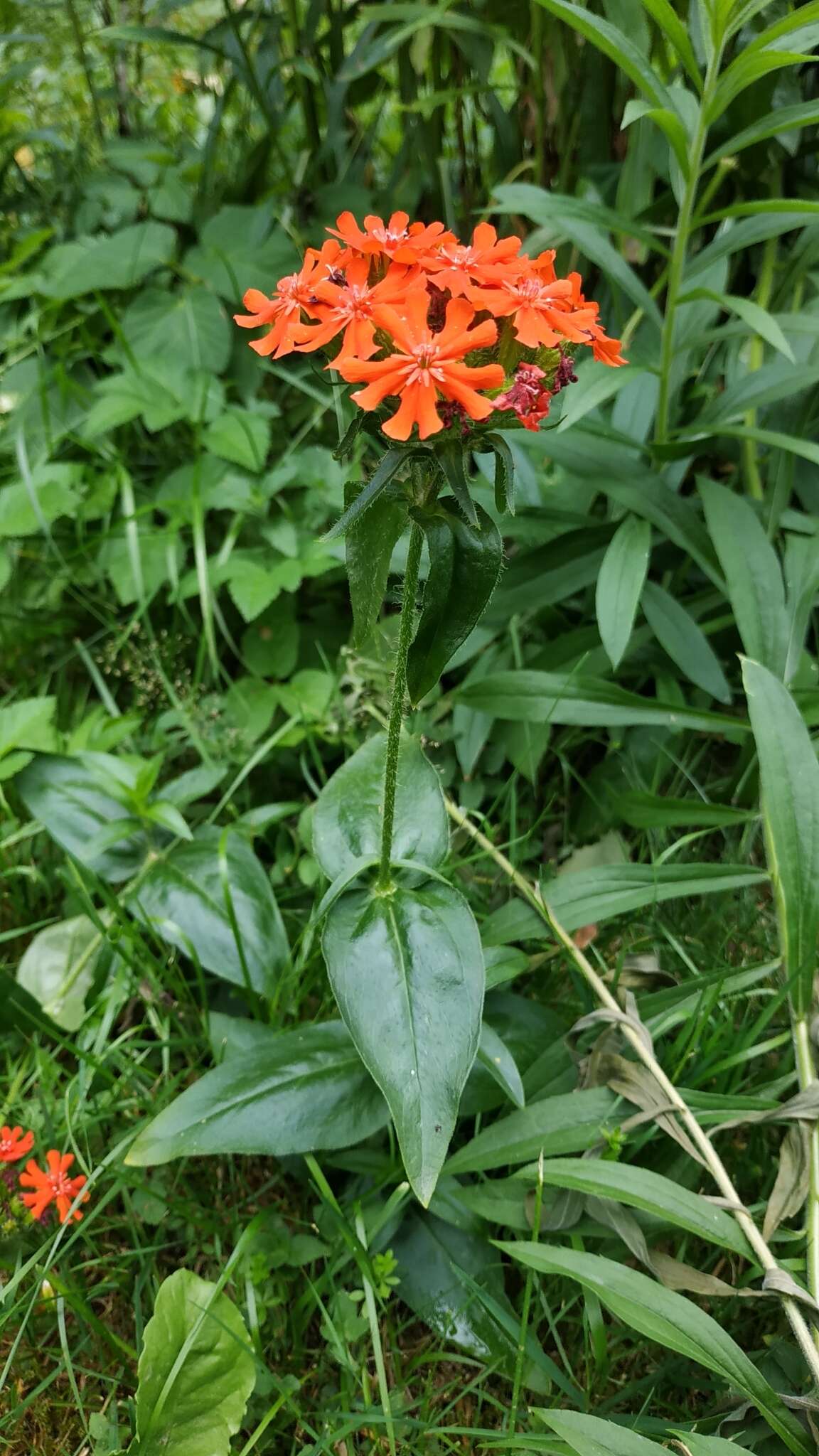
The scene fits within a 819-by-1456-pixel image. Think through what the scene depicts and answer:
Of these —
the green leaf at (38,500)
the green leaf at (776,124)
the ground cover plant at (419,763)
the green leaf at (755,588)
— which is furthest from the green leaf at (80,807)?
the green leaf at (776,124)

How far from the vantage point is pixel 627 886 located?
125 cm

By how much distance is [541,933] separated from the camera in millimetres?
1211

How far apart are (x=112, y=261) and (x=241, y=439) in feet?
1.72

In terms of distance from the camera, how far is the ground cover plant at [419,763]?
3.02ft

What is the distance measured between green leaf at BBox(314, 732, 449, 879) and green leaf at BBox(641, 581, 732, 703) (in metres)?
0.50

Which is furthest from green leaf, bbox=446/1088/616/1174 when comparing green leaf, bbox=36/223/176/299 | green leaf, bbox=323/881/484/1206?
green leaf, bbox=36/223/176/299

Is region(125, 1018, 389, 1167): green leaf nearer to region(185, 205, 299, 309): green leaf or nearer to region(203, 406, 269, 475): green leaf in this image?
region(203, 406, 269, 475): green leaf

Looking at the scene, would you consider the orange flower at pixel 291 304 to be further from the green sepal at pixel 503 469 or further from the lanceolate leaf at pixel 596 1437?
the lanceolate leaf at pixel 596 1437

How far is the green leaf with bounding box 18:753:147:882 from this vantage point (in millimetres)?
1431

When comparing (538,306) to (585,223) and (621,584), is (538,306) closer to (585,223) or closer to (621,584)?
(621,584)

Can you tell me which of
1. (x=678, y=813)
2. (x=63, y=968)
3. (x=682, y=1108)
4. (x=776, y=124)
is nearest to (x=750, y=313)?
(x=776, y=124)

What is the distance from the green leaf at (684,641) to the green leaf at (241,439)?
30.9 inches

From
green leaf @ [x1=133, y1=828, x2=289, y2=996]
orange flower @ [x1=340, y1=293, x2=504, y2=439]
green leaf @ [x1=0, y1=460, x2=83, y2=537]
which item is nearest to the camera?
orange flower @ [x1=340, y1=293, x2=504, y2=439]

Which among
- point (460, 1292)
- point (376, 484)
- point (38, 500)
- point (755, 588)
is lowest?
point (460, 1292)
